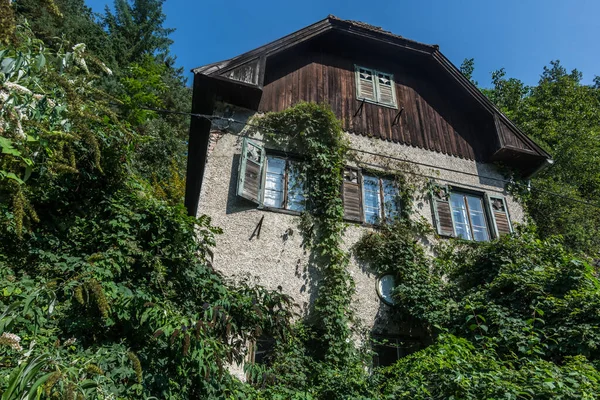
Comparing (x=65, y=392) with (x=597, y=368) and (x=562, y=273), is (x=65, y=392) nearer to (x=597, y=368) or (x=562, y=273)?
(x=597, y=368)

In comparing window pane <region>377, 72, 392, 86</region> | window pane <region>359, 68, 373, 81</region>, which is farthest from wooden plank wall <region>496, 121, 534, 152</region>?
window pane <region>359, 68, 373, 81</region>

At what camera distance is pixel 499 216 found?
10039 millimetres

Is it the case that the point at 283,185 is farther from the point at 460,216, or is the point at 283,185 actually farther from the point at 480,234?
the point at 480,234

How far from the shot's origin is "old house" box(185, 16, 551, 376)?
7.93 m

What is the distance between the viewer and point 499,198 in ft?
33.9

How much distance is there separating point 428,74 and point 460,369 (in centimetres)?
863

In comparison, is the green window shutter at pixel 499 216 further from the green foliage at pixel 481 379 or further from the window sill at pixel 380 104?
the green foliage at pixel 481 379

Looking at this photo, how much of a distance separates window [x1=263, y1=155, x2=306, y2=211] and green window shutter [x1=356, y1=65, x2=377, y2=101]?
9.08 ft

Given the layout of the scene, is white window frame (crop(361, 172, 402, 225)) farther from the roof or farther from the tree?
the tree

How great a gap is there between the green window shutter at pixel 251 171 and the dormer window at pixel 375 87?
3186mm

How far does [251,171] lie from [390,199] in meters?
3.10

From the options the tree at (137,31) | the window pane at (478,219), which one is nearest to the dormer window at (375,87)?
the window pane at (478,219)


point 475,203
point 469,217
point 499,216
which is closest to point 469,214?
point 469,217

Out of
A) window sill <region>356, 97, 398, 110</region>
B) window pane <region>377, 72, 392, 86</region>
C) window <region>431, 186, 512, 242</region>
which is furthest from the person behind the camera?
window pane <region>377, 72, 392, 86</region>
